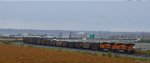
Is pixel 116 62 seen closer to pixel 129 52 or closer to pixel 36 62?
pixel 36 62

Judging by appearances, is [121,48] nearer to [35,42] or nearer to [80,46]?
[80,46]

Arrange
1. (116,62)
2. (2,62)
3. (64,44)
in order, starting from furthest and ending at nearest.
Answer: (64,44) < (116,62) < (2,62)

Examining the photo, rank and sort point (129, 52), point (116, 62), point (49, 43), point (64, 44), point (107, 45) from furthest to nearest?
point (49, 43) < point (64, 44) < point (107, 45) < point (129, 52) < point (116, 62)

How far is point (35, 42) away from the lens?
432ft

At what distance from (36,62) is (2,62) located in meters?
3.61

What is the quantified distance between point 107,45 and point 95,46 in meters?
5.34

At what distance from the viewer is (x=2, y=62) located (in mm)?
41938

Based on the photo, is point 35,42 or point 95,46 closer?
point 95,46

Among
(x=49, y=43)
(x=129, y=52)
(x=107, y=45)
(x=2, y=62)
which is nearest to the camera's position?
(x=2, y=62)

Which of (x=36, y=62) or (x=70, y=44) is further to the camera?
(x=70, y=44)

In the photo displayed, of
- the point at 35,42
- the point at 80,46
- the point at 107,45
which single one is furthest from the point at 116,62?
the point at 35,42

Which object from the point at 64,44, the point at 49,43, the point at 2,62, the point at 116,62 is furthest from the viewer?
the point at 49,43

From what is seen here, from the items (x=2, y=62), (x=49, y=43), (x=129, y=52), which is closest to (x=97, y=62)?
(x=2, y=62)

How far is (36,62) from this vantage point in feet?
143
